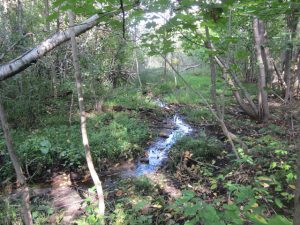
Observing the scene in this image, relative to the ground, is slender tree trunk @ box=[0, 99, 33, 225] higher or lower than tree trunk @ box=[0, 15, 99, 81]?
lower

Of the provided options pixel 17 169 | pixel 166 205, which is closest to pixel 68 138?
pixel 17 169

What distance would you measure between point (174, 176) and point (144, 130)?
2801mm

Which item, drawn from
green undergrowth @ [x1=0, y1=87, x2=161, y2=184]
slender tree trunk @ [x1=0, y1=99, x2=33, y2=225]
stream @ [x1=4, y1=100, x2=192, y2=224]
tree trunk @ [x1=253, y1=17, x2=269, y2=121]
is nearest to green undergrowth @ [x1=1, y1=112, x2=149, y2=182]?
green undergrowth @ [x1=0, y1=87, x2=161, y2=184]

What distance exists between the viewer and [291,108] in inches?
275

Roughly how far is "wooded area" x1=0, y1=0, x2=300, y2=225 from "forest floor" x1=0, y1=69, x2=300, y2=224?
0.08 feet

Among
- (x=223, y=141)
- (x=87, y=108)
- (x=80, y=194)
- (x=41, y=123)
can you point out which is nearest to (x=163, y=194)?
(x=80, y=194)

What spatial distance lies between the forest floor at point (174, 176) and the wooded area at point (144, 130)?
23mm

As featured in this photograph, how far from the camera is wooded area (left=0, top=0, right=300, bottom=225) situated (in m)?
1.94

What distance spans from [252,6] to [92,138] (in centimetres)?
547

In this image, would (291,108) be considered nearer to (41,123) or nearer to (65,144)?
(65,144)

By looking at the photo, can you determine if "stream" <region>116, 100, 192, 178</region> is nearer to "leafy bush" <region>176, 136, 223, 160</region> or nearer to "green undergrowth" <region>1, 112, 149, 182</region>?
"green undergrowth" <region>1, 112, 149, 182</region>

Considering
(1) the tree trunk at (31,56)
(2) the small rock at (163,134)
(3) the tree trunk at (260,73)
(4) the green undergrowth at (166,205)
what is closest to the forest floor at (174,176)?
(4) the green undergrowth at (166,205)

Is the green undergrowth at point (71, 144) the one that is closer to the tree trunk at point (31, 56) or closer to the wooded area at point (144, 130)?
the wooded area at point (144, 130)

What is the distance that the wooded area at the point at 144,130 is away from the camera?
1941mm
